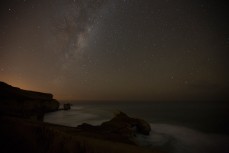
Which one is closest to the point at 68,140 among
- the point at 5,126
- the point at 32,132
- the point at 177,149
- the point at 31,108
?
the point at 32,132

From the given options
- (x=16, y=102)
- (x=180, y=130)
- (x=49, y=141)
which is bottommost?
(x=180, y=130)

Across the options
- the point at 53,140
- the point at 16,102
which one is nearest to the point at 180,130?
the point at 53,140

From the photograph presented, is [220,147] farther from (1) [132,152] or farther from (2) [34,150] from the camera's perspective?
(2) [34,150]

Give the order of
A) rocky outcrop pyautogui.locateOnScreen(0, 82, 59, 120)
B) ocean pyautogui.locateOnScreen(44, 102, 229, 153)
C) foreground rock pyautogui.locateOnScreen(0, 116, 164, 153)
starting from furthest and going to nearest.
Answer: rocky outcrop pyautogui.locateOnScreen(0, 82, 59, 120) < ocean pyautogui.locateOnScreen(44, 102, 229, 153) < foreground rock pyautogui.locateOnScreen(0, 116, 164, 153)

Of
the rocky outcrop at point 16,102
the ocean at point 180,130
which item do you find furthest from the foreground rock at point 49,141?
the rocky outcrop at point 16,102

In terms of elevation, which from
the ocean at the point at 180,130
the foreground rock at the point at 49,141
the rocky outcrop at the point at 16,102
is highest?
the rocky outcrop at the point at 16,102

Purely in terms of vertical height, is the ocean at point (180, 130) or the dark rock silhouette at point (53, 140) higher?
the dark rock silhouette at point (53, 140)

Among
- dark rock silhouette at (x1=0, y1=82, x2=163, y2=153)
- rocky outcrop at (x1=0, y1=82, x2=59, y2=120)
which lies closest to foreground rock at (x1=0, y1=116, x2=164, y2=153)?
dark rock silhouette at (x1=0, y1=82, x2=163, y2=153)

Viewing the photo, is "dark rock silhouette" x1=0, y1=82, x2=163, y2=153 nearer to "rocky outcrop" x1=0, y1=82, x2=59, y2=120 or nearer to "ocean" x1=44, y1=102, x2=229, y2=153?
"ocean" x1=44, y1=102, x2=229, y2=153

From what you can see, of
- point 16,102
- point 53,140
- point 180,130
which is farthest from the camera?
point 180,130

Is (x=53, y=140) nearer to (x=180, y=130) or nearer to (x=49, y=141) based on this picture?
(x=49, y=141)

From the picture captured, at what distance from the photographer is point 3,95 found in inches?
771

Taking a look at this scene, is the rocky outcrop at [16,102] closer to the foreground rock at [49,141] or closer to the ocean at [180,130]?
the ocean at [180,130]

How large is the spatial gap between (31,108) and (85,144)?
81.9 ft
